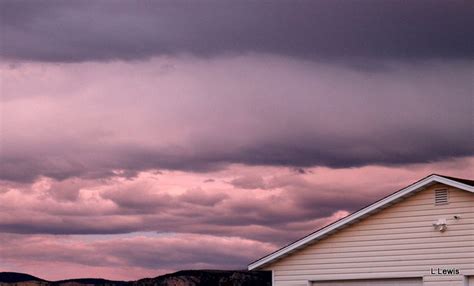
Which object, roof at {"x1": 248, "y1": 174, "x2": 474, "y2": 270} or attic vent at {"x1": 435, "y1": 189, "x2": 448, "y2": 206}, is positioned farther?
attic vent at {"x1": 435, "y1": 189, "x2": 448, "y2": 206}

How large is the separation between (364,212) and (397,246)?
1.59m

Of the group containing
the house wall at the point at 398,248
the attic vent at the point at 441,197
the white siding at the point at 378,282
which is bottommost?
the white siding at the point at 378,282

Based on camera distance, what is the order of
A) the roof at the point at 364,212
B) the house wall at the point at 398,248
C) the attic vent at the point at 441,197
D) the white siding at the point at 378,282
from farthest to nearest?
the white siding at the point at 378,282 < the attic vent at the point at 441,197 < the roof at the point at 364,212 < the house wall at the point at 398,248

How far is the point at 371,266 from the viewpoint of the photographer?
32.9 m

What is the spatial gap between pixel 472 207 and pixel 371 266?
418 centimetres

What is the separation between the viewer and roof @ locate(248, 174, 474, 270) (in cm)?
3102

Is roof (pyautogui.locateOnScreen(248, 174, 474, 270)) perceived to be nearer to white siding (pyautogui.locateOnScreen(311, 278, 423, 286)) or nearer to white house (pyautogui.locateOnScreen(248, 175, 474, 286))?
white house (pyautogui.locateOnScreen(248, 175, 474, 286))

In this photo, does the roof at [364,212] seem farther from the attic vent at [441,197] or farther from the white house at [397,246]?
the attic vent at [441,197]

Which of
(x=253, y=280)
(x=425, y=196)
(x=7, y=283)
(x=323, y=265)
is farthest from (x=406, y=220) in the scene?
(x=7, y=283)

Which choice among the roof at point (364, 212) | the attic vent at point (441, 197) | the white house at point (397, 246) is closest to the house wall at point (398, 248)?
the white house at point (397, 246)

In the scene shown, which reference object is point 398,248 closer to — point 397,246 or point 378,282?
point 397,246

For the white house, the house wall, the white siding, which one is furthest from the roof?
the white siding

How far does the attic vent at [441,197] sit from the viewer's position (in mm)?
31305

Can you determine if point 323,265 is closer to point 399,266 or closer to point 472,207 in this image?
point 399,266
